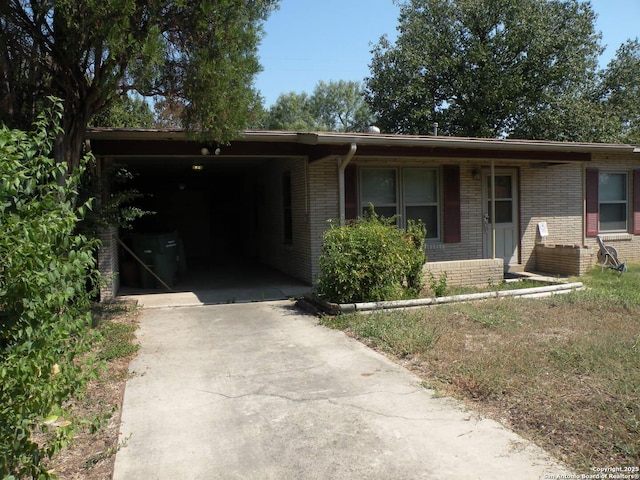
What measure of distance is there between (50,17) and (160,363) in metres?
4.51

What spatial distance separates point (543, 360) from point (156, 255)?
7732 millimetres

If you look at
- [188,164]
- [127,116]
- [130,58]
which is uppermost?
[127,116]

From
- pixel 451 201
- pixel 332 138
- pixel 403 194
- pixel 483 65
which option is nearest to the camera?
pixel 332 138

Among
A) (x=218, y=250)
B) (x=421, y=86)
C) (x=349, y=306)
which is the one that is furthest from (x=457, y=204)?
(x=421, y=86)

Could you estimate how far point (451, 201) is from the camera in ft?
37.1

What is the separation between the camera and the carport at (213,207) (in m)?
9.41

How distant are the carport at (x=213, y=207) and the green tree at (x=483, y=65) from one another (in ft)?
33.8

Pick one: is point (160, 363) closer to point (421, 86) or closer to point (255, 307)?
point (255, 307)

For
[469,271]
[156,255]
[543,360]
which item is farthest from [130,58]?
[469,271]

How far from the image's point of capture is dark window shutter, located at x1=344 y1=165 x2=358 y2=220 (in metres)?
10.5

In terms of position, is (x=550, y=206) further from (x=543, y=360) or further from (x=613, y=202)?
(x=543, y=360)

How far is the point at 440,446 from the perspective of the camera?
3.52m

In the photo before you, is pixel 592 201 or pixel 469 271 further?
pixel 592 201

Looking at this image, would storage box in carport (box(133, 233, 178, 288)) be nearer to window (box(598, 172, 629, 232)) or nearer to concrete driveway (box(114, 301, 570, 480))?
concrete driveway (box(114, 301, 570, 480))
